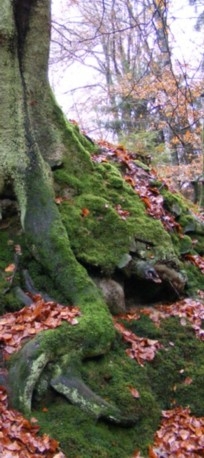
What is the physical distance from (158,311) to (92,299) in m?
1.28

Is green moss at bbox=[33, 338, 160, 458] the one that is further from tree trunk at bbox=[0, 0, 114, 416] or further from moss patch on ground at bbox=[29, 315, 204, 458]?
tree trunk at bbox=[0, 0, 114, 416]

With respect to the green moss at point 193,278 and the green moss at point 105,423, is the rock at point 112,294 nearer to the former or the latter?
the green moss at point 105,423

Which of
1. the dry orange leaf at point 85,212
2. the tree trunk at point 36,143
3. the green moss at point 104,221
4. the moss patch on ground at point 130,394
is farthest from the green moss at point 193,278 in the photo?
the tree trunk at point 36,143

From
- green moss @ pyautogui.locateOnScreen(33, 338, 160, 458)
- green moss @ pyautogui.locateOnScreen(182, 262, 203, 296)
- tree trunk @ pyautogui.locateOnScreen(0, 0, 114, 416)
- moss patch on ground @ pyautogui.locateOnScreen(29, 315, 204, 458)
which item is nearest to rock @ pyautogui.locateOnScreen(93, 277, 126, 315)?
moss patch on ground @ pyautogui.locateOnScreen(29, 315, 204, 458)

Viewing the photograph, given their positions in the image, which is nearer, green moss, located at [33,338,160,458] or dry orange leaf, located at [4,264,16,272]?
green moss, located at [33,338,160,458]

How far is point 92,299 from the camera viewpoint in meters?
5.38

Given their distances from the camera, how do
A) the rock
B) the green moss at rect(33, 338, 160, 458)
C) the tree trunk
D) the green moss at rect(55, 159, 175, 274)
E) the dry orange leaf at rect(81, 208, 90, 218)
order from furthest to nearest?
the dry orange leaf at rect(81, 208, 90, 218), the green moss at rect(55, 159, 175, 274), the rock, the tree trunk, the green moss at rect(33, 338, 160, 458)

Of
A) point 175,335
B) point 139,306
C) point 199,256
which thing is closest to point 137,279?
point 139,306

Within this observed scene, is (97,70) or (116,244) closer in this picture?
(116,244)

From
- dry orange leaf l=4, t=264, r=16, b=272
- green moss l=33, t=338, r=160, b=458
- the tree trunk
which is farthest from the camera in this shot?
dry orange leaf l=4, t=264, r=16, b=272

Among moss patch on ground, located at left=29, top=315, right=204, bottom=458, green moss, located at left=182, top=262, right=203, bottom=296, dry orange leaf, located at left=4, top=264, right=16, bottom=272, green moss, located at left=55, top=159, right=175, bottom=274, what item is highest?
green moss, located at left=55, top=159, right=175, bottom=274

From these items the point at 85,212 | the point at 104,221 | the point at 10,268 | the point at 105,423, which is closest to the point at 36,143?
the point at 85,212

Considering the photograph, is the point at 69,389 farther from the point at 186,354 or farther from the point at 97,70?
the point at 97,70

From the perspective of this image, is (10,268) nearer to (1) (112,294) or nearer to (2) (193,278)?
(1) (112,294)
